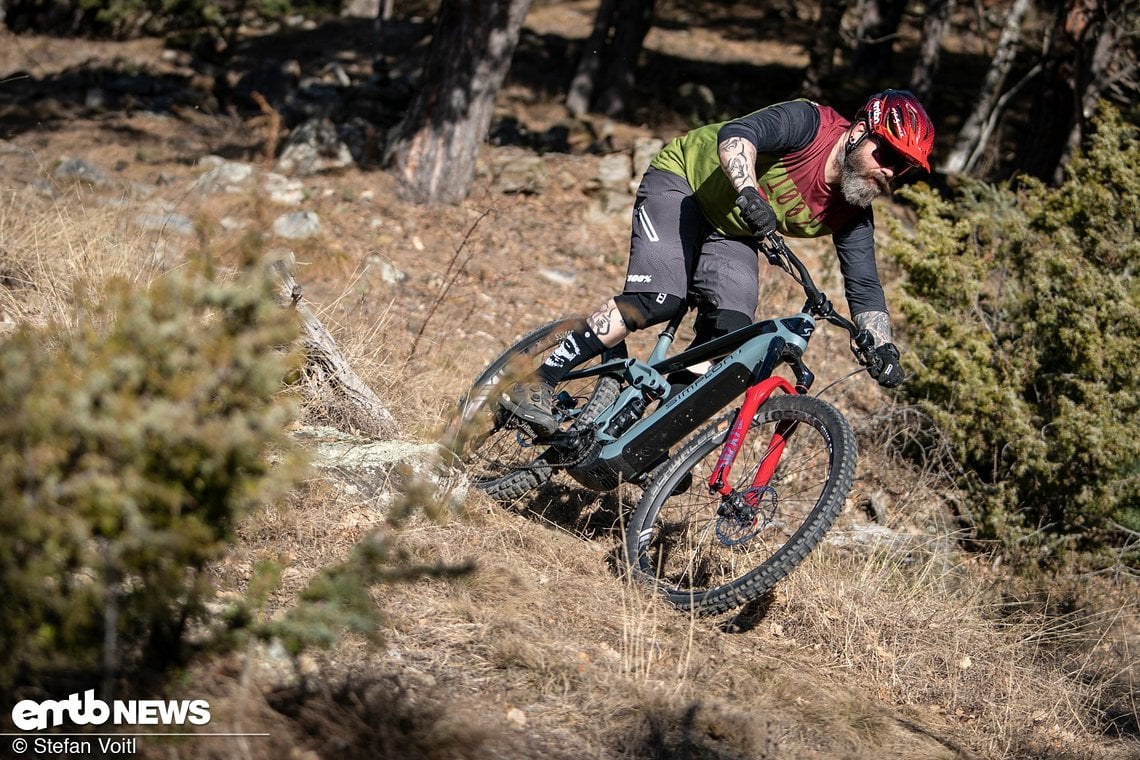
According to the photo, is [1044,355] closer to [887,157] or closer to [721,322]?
[887,157]

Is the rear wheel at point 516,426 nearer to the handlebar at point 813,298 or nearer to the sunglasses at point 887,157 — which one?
the handlebar at point 813,298

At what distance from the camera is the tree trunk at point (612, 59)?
55.2 ft

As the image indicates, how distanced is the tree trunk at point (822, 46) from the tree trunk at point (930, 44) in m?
1.28

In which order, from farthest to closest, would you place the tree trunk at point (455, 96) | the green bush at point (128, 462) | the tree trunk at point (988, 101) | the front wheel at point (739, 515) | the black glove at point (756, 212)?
the tree trunk at point (988, 101) → the tree trunk at point (455, 96) → the black glove at point (756, 212) → the front wheel at point (739, 515) → the green bush at point (128, 462)

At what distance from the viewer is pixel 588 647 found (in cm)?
405

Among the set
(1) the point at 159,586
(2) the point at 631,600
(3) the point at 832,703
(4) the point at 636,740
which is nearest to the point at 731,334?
(2) the point at 631,600

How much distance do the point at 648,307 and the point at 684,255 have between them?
307mm

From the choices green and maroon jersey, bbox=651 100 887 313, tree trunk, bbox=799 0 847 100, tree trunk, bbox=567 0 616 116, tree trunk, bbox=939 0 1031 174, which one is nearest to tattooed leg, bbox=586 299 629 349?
green and maroon jersey, bbox=651 100 887 313

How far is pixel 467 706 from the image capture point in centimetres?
345

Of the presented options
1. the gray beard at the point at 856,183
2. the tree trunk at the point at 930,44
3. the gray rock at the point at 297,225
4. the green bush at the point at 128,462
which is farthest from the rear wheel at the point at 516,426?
the tree trunk at the point at 930,44

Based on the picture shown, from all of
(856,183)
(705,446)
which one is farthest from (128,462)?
(856,183)

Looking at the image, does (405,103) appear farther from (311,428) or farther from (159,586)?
(159,586)

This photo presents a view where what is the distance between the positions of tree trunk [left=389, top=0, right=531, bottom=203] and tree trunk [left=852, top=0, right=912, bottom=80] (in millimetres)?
12421

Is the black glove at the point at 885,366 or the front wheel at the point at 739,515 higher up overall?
the black glove at the point at 885,366
